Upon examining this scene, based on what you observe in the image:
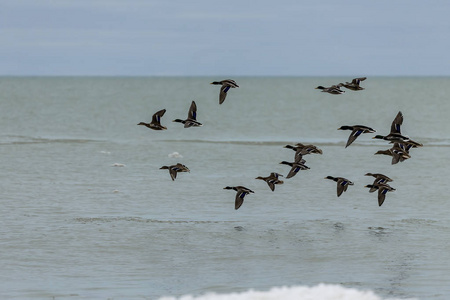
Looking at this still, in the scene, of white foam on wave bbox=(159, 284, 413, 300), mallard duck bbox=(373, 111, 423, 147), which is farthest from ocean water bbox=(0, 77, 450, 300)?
mallard duck bbox=(373, 111, 423, 147)

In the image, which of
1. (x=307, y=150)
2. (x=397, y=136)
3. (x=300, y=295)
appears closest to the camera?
(x=300, y=295)

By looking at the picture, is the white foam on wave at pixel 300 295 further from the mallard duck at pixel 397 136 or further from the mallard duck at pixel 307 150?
the mallard duck at pixel 307 150

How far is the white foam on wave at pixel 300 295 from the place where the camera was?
70.3ft

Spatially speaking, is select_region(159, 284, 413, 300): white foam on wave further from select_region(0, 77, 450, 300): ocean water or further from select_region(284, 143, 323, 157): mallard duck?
select_region(284, 143, 323, 157): mallard duck

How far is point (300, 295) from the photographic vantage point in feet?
71.2

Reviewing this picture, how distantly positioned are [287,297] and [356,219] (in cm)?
1181

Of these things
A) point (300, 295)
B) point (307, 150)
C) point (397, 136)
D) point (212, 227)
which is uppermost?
point (397, 136)

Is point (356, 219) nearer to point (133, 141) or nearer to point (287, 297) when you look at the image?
point (287, 297)

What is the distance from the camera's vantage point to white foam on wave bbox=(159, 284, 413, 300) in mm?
21422

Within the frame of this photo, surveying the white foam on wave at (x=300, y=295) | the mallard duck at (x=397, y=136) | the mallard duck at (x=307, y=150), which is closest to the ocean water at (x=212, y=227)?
the white foam on wave at (x=300, y=295)

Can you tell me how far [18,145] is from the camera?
62375 mm

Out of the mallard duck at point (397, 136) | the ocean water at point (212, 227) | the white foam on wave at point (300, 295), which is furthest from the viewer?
the mallard duck at point (397, 136)

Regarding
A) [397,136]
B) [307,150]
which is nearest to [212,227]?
[307,150]

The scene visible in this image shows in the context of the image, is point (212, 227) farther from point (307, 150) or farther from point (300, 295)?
point (300, 295)
